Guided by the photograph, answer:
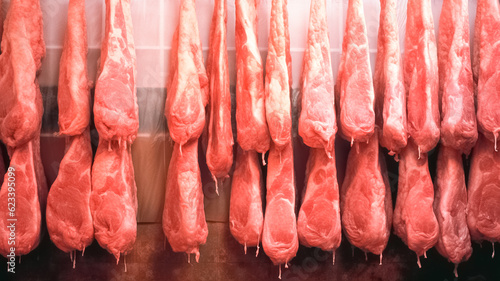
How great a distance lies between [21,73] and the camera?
243 centimetres

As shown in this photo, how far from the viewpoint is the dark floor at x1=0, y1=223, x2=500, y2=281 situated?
2791mm

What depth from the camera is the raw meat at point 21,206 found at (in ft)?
7.93

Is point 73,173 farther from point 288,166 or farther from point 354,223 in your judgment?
point 354,223

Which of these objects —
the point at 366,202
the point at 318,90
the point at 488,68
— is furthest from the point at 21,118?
the point at 488,68

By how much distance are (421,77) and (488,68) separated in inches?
15.1

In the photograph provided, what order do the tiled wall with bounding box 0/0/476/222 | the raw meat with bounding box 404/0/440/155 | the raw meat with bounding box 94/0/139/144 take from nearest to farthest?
the raw meat with bounding box 94/0/139/144, the raw meat with bounding box 404/0/440/155, the tiled wall with bounding box 0/0/476/222

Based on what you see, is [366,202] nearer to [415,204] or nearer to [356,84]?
[415,204]

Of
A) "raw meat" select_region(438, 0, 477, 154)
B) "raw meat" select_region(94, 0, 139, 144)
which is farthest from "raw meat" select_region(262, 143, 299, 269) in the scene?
"raw meat" select_region(438, 0, 477, 154)

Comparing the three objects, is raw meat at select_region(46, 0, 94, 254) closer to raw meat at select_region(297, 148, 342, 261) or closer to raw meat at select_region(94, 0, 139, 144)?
raw meat at select_region(94, 0, 139, 144)

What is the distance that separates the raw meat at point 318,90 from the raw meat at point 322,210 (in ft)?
0.41

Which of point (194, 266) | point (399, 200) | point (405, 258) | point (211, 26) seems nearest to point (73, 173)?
point (194, 266)

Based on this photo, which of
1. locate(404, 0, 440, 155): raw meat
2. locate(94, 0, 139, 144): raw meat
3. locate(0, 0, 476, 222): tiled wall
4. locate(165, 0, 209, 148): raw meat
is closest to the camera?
locate(94, 0, 139, 144): raw meat

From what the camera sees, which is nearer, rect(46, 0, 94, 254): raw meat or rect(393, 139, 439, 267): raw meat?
rect(46, 0, 94, 254): raw meat

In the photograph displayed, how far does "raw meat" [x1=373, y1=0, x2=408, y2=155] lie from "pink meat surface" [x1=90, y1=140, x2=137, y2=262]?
55.9 inches
